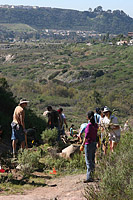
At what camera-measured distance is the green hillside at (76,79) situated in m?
46.1

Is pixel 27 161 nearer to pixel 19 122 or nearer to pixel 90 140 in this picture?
pixel 19 122

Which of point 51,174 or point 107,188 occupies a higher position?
point 107,188

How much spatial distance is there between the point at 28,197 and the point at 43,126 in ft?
24.2

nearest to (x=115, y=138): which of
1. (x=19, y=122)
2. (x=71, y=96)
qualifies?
(x=19, y=122)

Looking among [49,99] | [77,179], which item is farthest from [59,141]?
[49,99]

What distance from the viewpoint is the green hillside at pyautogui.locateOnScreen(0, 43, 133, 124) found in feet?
151

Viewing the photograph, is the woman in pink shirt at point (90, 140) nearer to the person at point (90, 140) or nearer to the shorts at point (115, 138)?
the person at point (90, 140)

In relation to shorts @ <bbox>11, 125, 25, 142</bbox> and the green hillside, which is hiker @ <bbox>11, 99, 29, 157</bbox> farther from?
the green hillside

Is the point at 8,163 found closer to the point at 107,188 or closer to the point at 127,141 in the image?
the point at 127,141

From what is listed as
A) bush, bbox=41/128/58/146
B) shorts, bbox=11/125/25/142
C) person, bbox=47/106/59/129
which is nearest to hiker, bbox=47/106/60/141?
person, bbox=47/106/59/129

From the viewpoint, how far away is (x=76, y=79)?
74750 mm

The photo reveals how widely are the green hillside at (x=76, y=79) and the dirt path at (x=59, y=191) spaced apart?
65.0 ft

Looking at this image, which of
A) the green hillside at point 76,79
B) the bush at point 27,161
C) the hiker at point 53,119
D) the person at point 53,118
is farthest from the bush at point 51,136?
the green hillside at point 76,79

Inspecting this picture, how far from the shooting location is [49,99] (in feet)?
156
